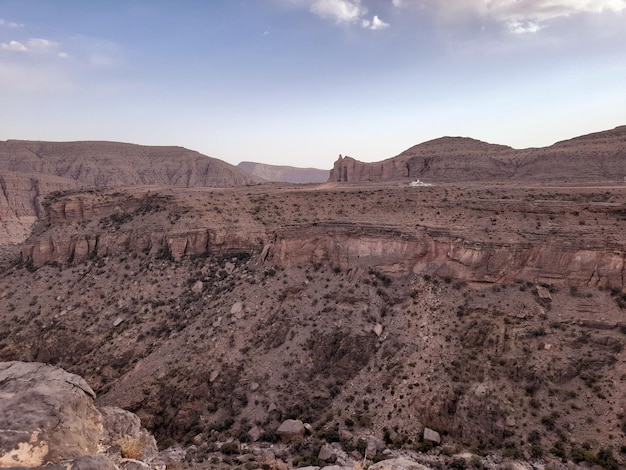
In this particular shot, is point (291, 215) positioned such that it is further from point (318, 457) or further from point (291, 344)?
point (318, 457)

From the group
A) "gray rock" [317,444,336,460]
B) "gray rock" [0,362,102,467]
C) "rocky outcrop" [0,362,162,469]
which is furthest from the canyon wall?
"gray rock" [0,362,102,467]

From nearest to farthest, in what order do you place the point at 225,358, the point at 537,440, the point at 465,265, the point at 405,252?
the point at 537,440, the point at 225,358, the point at 465,265, the point at 405,252

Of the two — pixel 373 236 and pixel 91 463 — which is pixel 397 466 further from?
pixel 373 236

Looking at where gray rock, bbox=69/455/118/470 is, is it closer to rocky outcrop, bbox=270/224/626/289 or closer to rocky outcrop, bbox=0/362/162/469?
rocky outcrop, bbox=0/362/162/469

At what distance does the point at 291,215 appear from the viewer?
41.8m

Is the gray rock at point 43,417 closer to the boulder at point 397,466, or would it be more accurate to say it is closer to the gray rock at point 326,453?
the boulder at point 397,466

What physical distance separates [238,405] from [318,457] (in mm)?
6827

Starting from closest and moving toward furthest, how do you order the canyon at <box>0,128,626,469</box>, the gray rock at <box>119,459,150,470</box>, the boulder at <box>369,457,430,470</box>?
the gray rock at <box>119,459,150,470</box> < the boulder at <box>369,457,430,470</box> < the canyon at <box>0,128,626,469</box>

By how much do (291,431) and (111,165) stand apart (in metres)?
113

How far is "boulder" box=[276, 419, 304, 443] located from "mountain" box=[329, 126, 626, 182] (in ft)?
137

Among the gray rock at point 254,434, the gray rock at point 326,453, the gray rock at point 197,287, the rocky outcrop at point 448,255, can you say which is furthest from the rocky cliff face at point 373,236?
the gray rock at point 326,453

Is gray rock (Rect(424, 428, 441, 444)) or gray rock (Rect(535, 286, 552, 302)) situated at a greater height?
gray rock (Rect(535, 286, 552, 302))

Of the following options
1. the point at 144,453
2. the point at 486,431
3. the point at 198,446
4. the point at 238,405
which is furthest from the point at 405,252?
the point at 144,453

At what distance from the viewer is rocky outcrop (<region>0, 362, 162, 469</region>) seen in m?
7.82
